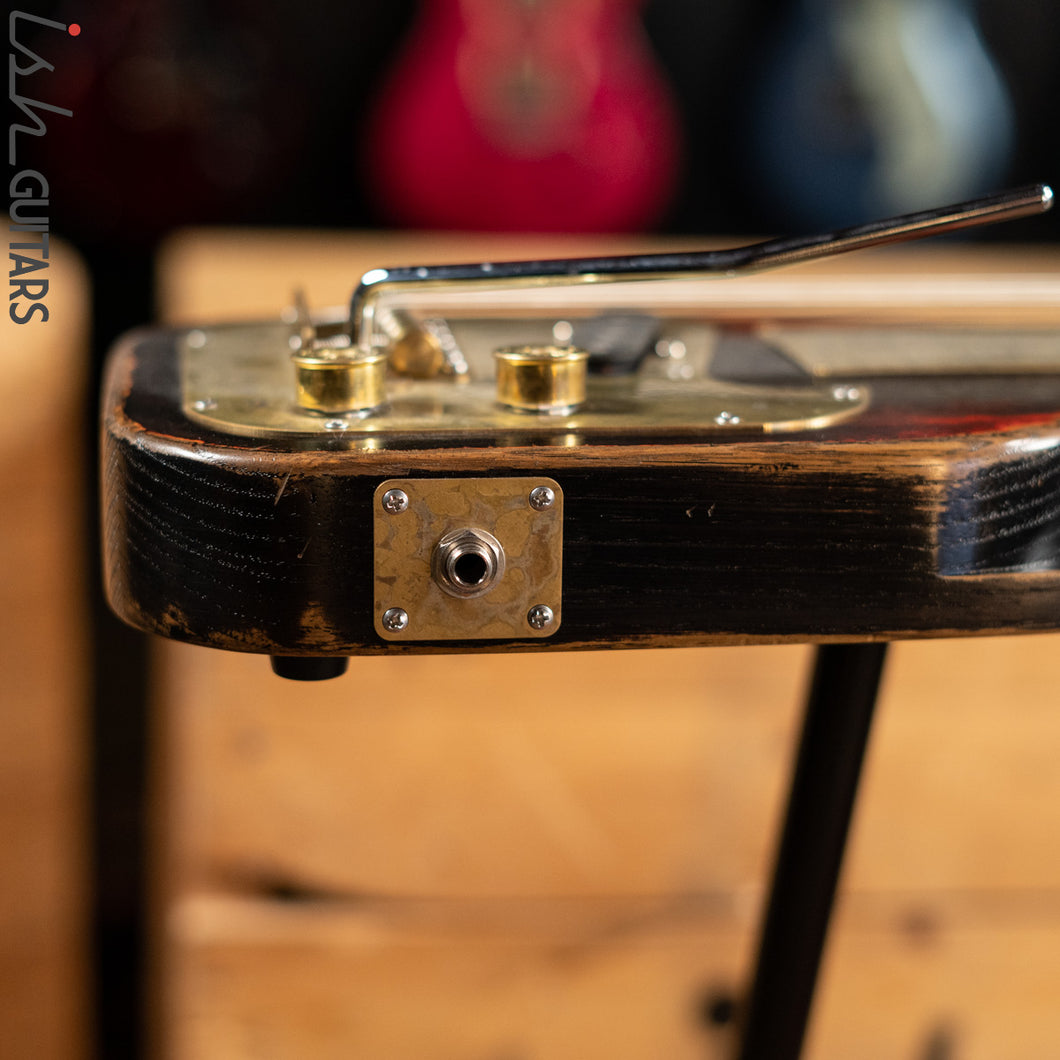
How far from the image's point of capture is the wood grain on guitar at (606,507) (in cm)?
36

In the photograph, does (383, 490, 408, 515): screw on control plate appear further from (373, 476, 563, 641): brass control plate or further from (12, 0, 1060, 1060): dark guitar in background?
(12, 0, 1060, 1060): dark guitar in background

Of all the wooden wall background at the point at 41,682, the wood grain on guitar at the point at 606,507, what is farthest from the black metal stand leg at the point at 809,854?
the wooden wall background at the point at 41,682

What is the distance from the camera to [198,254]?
1.17 metres

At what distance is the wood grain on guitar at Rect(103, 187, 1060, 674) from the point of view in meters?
0.36

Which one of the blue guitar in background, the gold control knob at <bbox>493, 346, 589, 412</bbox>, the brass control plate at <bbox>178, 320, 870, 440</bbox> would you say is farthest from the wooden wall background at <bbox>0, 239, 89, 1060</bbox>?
the blue guitar in background

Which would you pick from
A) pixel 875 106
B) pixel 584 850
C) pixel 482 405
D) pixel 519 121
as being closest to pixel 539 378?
pixel 482 405

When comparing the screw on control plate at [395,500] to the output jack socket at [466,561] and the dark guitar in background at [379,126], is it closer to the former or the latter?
the output jack socket at [466,561]

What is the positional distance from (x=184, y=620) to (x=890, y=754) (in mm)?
723

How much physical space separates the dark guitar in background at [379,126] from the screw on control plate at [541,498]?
0.96m

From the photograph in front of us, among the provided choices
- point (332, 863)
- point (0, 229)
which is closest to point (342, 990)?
point (332, 863)

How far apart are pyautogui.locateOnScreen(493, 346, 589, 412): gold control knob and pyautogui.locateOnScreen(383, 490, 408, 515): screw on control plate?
57 mm

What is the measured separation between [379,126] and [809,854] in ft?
3.43

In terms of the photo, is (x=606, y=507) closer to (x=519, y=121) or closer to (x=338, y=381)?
(x=338, y=381)

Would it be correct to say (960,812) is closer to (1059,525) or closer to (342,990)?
(342,990)
